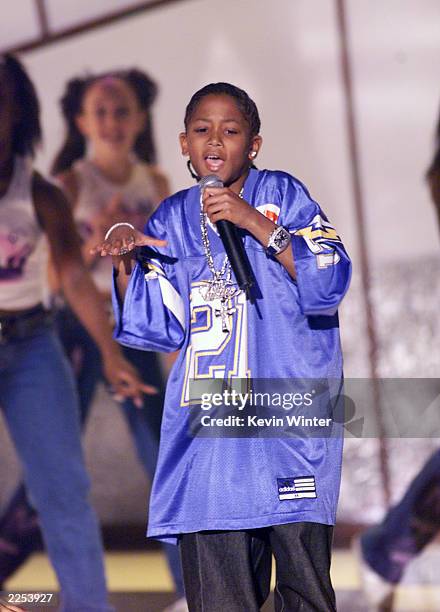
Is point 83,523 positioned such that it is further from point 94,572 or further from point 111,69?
point 111,69

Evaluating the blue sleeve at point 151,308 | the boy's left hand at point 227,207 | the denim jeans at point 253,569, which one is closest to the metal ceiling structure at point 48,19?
the blue sleeve at point 151,308

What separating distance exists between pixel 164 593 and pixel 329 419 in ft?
5.02

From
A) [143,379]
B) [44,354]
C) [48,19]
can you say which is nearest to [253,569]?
[143,379]

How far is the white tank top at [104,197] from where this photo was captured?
3.48 m

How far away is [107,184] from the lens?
3.50 metres

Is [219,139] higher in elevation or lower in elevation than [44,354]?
higher

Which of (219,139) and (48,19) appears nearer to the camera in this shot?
(219,139)

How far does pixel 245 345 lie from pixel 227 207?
0.99ft

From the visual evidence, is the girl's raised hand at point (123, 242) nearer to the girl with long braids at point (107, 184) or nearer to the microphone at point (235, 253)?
the microphone at point (235, 253)

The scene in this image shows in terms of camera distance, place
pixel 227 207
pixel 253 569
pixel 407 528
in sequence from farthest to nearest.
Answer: pixel 407 528 < pixel 253 569 < pixel 227 207

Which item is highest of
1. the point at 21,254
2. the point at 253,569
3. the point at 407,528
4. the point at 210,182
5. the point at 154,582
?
the point at 210,182

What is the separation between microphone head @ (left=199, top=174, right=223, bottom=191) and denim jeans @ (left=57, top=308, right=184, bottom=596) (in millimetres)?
1437

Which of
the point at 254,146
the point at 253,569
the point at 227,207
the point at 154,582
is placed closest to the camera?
the point at 227,207

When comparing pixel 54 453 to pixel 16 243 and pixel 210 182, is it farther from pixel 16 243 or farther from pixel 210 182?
pixel 210 182
